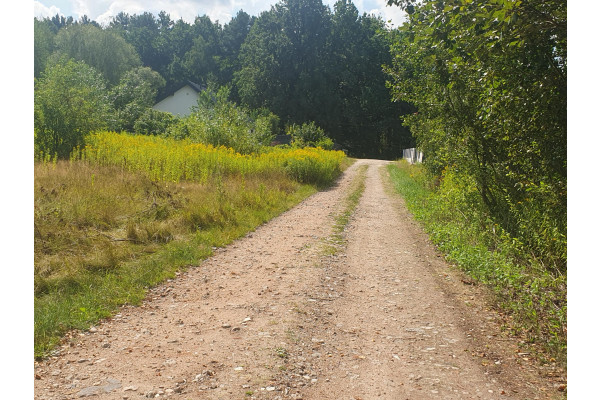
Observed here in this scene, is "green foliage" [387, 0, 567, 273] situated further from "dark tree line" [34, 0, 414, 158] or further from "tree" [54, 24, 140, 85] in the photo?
"dark tree line" [34, 0, 414, 158]

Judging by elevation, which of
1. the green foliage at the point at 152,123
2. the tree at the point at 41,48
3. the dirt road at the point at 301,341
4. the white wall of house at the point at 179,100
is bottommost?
the dirt road at the point at 301,341

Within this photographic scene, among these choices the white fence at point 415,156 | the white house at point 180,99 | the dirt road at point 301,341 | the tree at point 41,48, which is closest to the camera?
the dirt road at point 301,341

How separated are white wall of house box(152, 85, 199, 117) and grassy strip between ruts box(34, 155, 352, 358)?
3446cm

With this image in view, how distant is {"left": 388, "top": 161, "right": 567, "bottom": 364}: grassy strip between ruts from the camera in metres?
3.95

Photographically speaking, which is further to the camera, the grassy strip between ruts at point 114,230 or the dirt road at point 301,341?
the grassy strip between ruts at point 114,230

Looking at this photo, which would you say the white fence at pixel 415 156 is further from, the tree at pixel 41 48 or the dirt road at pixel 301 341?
the tree at pixel 41 48

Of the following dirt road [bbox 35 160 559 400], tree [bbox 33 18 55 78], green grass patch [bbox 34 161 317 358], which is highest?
tree [bbox 33 18 55 78]

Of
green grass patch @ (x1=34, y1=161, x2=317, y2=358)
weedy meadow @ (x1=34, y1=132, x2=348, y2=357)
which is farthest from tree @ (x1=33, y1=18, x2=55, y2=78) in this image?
green grass patch @ (x1=34, y1=161, x2=317, y2=358)

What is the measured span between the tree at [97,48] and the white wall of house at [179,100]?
15.7 ft

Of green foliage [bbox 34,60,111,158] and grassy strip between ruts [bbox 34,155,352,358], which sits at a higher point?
green foliage [bbox 34,60,111,158]

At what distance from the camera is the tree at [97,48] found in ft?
131

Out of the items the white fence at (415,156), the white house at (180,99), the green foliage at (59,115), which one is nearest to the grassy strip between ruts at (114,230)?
the green foliage at (59,115)

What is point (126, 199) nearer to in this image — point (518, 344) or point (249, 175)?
point (249, 175)

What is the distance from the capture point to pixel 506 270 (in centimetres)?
519
